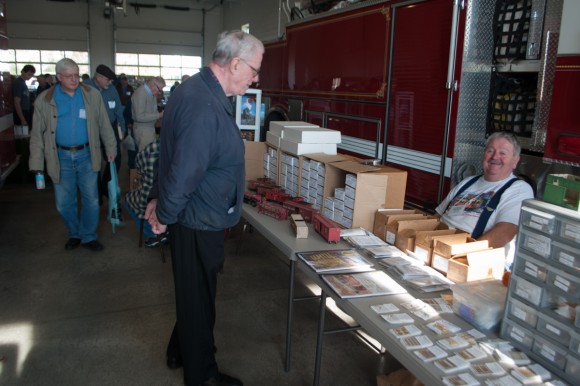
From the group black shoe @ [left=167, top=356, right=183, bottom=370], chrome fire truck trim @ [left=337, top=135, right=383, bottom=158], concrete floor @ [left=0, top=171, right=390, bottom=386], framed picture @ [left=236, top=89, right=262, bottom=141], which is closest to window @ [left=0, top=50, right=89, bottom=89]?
framed picture @ [left=236, top=89, right=262, bottom=141]

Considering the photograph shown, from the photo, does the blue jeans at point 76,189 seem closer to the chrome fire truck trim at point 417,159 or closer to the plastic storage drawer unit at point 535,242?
the chrome fire truck trim at point 417,159

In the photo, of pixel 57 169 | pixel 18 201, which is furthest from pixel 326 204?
pixel 18 201

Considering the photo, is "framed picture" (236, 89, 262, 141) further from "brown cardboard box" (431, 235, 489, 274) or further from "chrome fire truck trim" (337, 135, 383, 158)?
"brown cardboard box" (431, 235, 489, 274)

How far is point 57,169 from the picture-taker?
4281mm

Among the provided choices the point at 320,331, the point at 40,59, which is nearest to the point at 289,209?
the point at 320,331

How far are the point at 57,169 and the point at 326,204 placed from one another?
2495mm

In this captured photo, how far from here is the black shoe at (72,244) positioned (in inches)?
189

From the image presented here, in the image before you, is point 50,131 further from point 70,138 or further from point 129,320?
point 129,320

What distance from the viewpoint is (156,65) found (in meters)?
21.8

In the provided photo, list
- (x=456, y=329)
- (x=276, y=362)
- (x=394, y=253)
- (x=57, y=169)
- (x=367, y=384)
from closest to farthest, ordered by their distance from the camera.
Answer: (x=456, y=329) < (x=394, y=253) < (x=367, y=384) < (x=276, y=362) < (x=57, y=169)

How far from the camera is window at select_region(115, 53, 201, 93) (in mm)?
21297

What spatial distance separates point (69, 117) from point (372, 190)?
2.79 m

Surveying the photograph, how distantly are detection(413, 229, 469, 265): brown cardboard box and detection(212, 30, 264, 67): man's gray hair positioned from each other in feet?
3.89

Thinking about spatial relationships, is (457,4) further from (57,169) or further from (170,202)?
(57,169)
